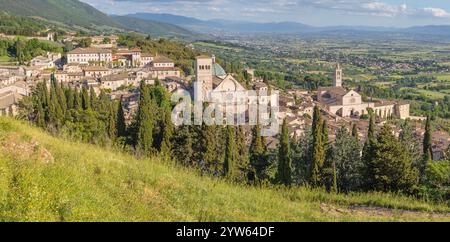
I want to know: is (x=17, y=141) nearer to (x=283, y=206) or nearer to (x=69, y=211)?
(x=69, y=211)

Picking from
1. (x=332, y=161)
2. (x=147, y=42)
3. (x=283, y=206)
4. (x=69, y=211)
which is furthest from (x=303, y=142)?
Result: (x=147, y=42)

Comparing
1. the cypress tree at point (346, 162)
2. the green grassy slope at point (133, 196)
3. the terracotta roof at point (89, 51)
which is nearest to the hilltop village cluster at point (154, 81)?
the terracotta roof at point (89, 51)

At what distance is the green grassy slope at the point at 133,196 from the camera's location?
242 inches

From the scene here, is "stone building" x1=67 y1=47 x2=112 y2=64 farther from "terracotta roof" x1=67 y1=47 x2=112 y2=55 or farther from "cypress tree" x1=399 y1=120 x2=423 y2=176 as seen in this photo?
"cypress tree" x1=399 y1=120 x2=423 y2=176

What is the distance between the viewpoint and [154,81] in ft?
179

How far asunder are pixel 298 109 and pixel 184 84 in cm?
1393

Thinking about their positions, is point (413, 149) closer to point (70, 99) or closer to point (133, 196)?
point (70, 99)

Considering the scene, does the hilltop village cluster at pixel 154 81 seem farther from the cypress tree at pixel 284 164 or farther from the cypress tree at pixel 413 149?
the cypress tree at pixel 284 164

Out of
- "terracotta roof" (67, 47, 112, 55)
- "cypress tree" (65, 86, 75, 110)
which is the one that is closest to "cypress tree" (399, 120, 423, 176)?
"cypress tree" (65, 86, 75, 110)

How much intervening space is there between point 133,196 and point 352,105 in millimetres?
65645

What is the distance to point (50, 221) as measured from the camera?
561 cm

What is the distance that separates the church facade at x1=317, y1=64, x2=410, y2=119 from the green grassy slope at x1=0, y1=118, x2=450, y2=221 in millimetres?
59542

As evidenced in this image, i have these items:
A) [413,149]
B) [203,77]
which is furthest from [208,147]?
[203,77]
